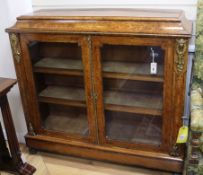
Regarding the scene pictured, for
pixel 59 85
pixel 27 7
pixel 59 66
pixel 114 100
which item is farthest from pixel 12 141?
pixel 27 7

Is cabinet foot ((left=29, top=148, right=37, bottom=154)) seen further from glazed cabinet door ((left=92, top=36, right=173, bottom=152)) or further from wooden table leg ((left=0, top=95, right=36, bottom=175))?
glazed cabinet door ((left=92, top=36, right=173, bottom=152))

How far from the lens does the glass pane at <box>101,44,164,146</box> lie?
1.71 metres

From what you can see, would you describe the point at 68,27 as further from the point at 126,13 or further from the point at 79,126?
the point at 79,126

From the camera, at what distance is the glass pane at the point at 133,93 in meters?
1.71

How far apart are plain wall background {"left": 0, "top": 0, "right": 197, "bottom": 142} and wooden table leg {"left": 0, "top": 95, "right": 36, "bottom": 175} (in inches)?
14.2

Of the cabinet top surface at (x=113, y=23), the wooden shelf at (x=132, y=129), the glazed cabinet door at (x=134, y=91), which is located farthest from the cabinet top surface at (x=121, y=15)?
the wooden shelf at (x=132, y=129)

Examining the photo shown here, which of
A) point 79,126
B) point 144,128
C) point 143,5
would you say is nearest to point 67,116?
point 79,126

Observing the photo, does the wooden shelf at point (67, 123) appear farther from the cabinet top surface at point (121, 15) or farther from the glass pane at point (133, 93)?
the cabinet top surface at point (121, 15)

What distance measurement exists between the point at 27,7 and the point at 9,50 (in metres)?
0.34

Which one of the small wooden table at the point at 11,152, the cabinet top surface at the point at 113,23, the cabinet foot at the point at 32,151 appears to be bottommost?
the cabinet foot at the point at 32,151

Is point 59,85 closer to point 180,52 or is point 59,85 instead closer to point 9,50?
point 9,50

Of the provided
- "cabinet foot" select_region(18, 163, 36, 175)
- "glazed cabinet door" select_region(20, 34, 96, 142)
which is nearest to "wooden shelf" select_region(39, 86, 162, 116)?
"glazed cabinet door" select_region(20, 34, 96, 142)

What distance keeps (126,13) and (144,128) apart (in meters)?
0.74

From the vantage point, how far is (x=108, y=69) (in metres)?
1.79
